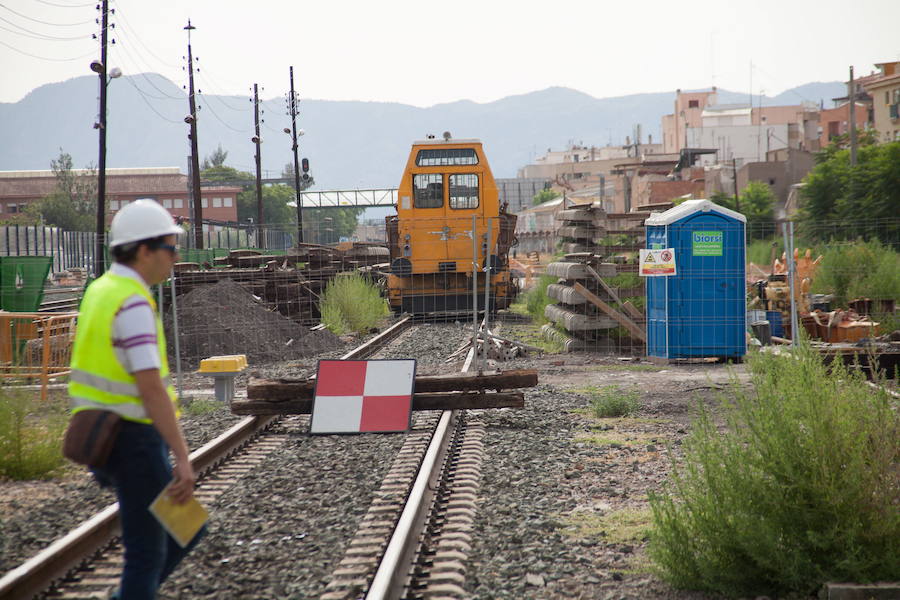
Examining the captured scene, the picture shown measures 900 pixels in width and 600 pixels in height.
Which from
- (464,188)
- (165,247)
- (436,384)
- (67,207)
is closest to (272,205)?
(67,207)

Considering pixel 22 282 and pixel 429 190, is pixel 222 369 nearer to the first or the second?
pixel 22 282

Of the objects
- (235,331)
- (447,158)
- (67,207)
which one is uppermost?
(67,207)

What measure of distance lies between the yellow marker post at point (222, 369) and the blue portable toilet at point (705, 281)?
6.40 meters

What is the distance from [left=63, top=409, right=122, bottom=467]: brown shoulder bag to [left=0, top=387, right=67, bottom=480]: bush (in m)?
4.26

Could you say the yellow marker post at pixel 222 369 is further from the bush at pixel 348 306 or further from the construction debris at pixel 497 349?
the bush at pixel 348 306

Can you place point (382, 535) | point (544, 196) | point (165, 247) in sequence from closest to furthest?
point (165, 247) < point (382, 535) < point (544, 196)

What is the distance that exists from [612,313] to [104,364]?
1210 cm

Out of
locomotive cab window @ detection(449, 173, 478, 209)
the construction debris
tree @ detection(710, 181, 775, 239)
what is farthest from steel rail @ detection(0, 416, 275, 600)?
tree @ detection(710, 181, 775, 239)

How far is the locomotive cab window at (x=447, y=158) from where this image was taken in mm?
23141

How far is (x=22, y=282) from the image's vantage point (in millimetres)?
15922

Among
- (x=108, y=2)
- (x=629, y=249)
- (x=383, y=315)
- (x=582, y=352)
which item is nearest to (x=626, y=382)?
(x=582, y=352)

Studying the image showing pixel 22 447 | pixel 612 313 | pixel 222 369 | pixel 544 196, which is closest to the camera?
pixel 22 447

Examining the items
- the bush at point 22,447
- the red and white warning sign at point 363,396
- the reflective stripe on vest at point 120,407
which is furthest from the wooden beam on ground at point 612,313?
the reflective stripe on vest at point 120,407

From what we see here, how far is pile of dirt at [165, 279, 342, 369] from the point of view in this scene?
609 inches
